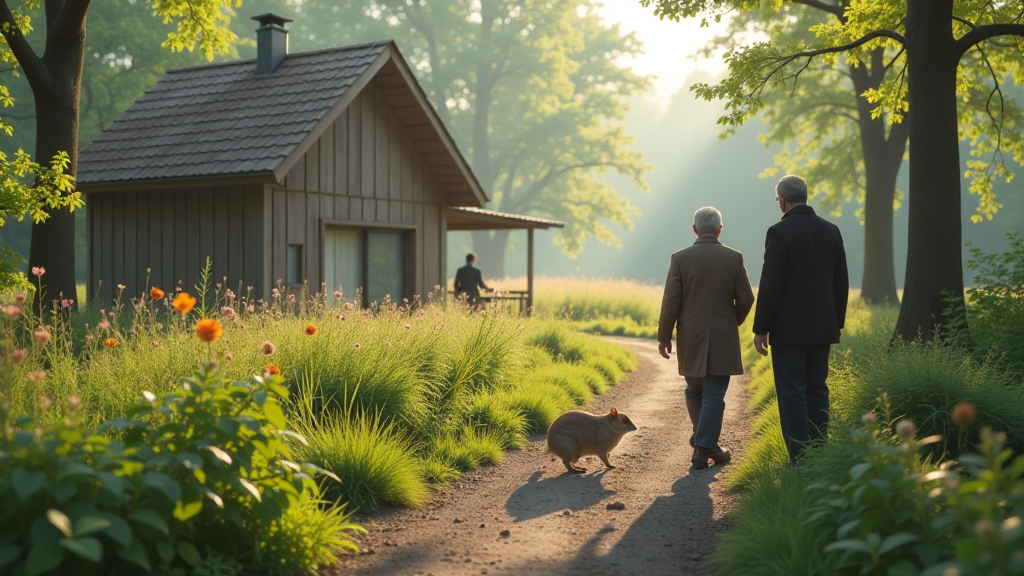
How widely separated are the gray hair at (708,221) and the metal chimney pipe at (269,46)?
11.6 meters

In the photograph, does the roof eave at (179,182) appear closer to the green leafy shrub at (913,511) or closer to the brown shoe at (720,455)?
the brown shoe at (720,455)

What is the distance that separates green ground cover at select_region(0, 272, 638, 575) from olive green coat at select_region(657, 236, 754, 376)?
201cm

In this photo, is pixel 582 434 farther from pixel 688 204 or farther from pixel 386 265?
pixel 688 204

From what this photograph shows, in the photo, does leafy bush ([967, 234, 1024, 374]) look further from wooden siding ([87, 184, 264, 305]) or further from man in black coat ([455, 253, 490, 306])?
man in black coat ([455, 253, 490, 306])

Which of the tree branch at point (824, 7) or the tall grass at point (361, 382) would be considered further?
the tree branch at point (824, 7)

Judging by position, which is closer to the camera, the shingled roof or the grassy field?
the shingled roof

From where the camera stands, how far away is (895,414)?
6262 millimetres

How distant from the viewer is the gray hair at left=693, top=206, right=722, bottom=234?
7191 mm

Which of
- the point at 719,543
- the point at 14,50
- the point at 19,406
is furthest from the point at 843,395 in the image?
the point at 14,50

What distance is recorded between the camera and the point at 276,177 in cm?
1292

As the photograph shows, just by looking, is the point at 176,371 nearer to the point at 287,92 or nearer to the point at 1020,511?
the point at 1020,511

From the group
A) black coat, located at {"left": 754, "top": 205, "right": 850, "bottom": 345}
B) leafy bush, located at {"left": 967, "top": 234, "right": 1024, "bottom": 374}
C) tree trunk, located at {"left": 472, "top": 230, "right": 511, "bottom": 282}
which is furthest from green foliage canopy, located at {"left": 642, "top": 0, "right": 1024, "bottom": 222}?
tree trunk, located at {"left": 472, "top": 230, "right": 511, "bottom": 282}

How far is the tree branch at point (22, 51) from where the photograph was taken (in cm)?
1098

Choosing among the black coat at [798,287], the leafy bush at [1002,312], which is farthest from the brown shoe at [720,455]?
the leafy bush at [1002,312]
